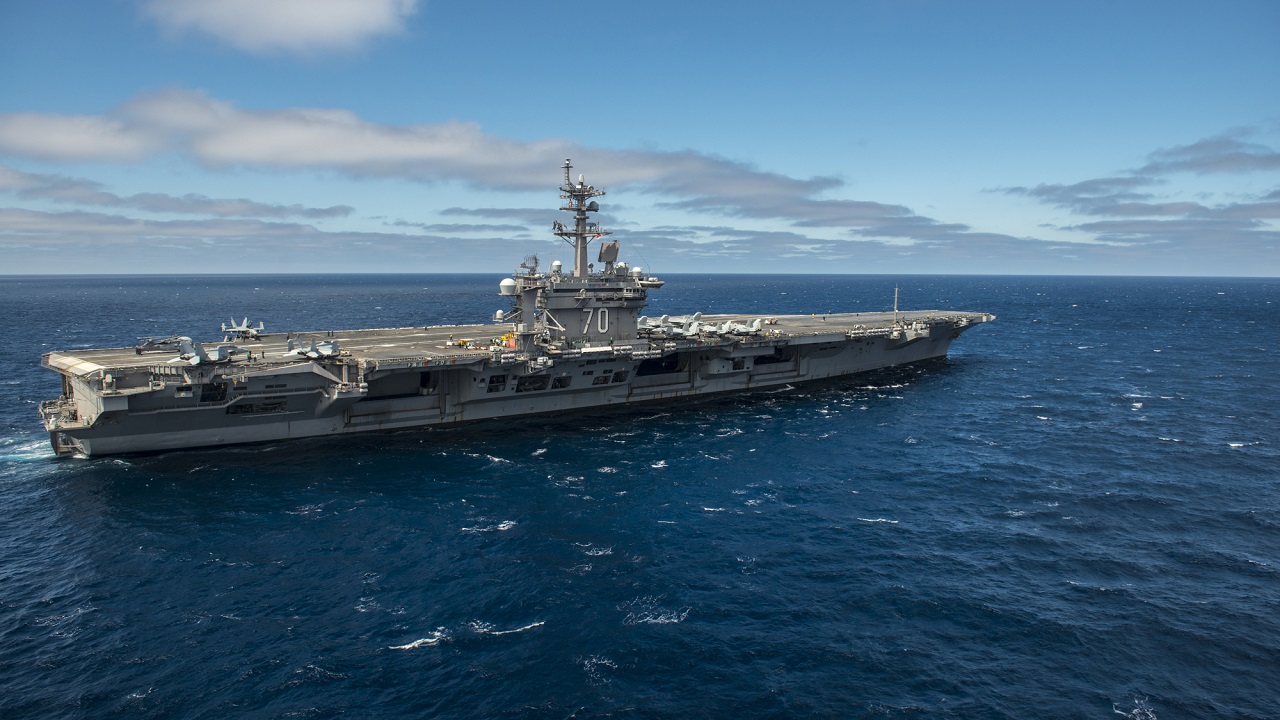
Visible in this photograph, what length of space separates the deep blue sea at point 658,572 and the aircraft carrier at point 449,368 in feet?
5.00

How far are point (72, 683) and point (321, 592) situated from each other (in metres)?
5.21

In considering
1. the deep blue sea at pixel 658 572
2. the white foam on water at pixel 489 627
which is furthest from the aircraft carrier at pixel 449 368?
the white foam on water at pixel 489 627

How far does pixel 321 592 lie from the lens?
18.5 meters

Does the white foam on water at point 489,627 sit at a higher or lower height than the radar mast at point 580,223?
lower

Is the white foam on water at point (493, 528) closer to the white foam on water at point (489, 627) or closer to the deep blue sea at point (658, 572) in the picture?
the deep blue sea at point (658, 572)

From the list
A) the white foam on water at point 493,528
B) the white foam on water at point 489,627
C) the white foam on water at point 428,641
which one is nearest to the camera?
the white foam on water at point 428,641

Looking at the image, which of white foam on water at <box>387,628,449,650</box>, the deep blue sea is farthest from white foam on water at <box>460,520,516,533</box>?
white foam on water at <box>387,628,449,650</box>

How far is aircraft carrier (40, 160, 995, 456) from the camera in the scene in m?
27.9

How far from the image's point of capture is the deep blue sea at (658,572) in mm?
14602

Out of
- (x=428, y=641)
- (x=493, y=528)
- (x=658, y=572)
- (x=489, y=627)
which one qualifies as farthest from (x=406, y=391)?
(x=428, y=641)

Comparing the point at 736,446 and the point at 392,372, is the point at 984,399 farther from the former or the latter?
the point at 392,372

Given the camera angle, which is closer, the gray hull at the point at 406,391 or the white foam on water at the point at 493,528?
the white foam on water at the point at 493,528

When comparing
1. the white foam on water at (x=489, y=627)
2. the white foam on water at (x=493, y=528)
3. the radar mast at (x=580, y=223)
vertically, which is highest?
the radar mast at (x=580, y=223)

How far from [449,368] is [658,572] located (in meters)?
17.2
